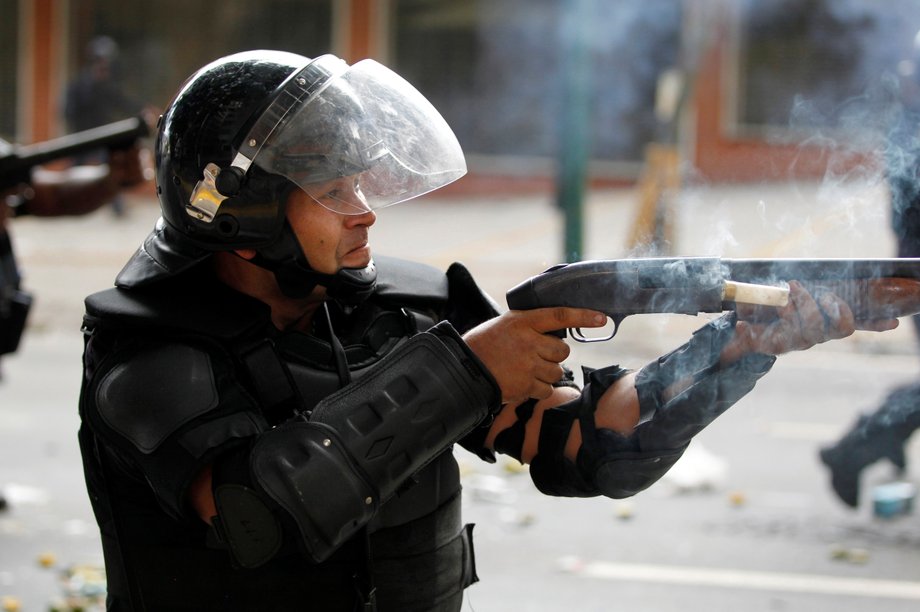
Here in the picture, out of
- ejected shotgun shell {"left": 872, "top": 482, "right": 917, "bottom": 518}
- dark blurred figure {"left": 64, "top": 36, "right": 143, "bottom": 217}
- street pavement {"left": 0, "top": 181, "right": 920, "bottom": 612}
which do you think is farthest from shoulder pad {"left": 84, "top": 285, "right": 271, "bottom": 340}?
dark blurred figure {"left": 64, "top": 36, "right": 143, "bottom": 217}

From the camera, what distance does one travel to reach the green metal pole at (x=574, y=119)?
8.70m

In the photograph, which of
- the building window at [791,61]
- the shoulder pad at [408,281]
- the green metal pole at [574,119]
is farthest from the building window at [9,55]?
the shoulder pad at [408,281]

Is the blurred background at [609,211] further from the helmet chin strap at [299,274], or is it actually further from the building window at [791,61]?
the helmet chin strap at [299,274]

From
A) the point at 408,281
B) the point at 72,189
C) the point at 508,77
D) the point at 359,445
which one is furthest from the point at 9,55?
the point at 359,445

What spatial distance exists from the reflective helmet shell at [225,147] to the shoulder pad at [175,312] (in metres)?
0.12

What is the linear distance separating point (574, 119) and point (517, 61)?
306 inches

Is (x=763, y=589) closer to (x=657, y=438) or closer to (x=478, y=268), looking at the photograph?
(x=657, y=438)

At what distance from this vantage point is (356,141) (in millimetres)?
2361

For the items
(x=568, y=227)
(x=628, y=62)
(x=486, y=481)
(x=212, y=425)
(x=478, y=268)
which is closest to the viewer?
(x=212, y=425)

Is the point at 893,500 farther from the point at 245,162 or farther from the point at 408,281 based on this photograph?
the point at 245,162

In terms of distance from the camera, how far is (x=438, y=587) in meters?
2.44

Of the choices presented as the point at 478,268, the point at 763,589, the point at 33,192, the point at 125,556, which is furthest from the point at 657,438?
the point at 478,268

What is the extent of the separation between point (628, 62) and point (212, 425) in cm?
1457

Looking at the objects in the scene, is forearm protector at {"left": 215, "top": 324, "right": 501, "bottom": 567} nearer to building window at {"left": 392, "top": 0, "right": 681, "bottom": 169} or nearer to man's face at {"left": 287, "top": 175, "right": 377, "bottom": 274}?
man's face at {"left": 287, "top": 175, "right": 377, "bottom": 274}
